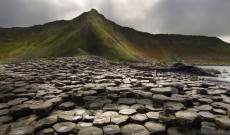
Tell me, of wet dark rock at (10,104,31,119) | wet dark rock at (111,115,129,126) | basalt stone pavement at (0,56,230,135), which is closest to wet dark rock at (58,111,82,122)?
basalt stone pavement at (0,56,230,135)

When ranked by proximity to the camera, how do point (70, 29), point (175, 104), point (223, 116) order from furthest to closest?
point (70, 29), point (175, 104), point (223, 116)

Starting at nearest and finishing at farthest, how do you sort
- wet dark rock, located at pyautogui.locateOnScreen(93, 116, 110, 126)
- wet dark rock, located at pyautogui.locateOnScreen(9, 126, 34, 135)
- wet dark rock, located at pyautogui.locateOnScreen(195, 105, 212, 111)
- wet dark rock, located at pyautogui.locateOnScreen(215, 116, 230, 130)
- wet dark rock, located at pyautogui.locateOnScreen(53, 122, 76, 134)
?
wet dark rock, located at pyautogui.locateOnScreen(9, 126, 34, 135)
wet dark rock, located at pyautogui.locateOnScreen(53, 122, 76, 134)
wet dark rock, located at pyautogui.locateOnScreen(215, 116, 230, 130)
wet dark rock, located at pyautogui.locateOnScreen(93, 116, 110, 126)
wet dark rock, located at pyautogui.locateOnScreen(195, 105, 212, 111)

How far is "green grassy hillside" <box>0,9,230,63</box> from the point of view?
89.6m

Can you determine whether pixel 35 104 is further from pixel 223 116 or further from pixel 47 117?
pixel 223 116

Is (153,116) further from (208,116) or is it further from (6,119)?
(6,119)

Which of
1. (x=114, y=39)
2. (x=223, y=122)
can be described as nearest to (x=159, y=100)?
(x=223, y=122)

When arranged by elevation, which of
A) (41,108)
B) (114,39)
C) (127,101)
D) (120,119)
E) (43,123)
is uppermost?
(114,39)

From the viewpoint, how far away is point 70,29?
318ft

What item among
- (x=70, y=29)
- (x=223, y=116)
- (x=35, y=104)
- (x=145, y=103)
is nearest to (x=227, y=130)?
(x=223, y=116)

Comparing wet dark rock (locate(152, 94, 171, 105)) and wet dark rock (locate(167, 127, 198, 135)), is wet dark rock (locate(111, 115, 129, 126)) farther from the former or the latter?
wet dark rock (locate(152, 94, 171, 105))

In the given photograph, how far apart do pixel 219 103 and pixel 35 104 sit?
6.29 meters

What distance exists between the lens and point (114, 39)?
90.3m

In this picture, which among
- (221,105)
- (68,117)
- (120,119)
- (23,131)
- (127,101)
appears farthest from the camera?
(127,101)

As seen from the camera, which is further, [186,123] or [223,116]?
[223,116]
